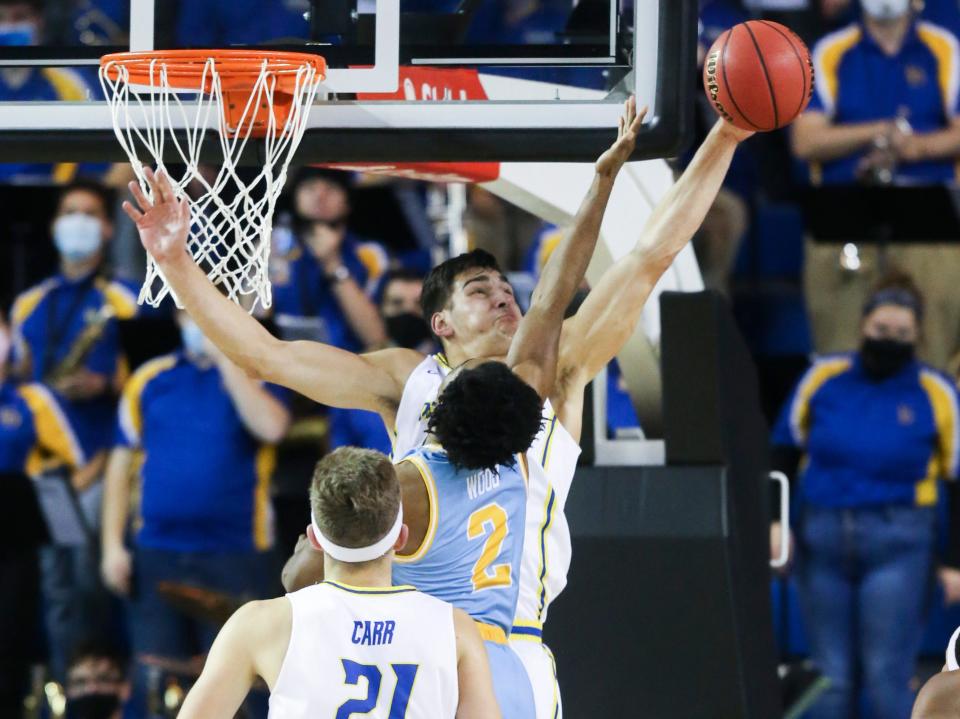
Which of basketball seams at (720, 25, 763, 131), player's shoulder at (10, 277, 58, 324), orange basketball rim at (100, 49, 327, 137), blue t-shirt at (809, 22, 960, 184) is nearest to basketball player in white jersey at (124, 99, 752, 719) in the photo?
basketball seams at (720, 25, 763, 131)

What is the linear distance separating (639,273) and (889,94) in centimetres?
425

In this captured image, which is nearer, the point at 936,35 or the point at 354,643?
the point at 354,643

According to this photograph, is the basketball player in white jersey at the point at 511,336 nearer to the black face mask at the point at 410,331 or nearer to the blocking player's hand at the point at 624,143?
the blocking player's hand at the point at 624,143

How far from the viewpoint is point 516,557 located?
14.7ft

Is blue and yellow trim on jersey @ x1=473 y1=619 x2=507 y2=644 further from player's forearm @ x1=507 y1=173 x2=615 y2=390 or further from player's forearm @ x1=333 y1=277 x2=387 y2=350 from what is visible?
player's forearm @ x1=333 y1=277 x2=387 y2=350

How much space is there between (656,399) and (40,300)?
3803 mm

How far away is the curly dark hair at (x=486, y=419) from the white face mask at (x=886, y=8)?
A: 534cm

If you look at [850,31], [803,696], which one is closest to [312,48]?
[803,696]

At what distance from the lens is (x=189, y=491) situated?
7.96 metres

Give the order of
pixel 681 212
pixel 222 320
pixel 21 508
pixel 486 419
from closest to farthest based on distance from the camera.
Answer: pixel 486 419 → pixel 222 320 → pixel 681 212 → pixel 21 508

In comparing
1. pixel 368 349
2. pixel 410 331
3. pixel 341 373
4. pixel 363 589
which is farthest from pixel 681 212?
pixel 368 349

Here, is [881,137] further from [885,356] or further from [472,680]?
[472,680]

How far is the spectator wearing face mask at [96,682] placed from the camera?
25.7 ft

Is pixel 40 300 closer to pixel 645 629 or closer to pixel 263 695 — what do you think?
pixel 263 695
